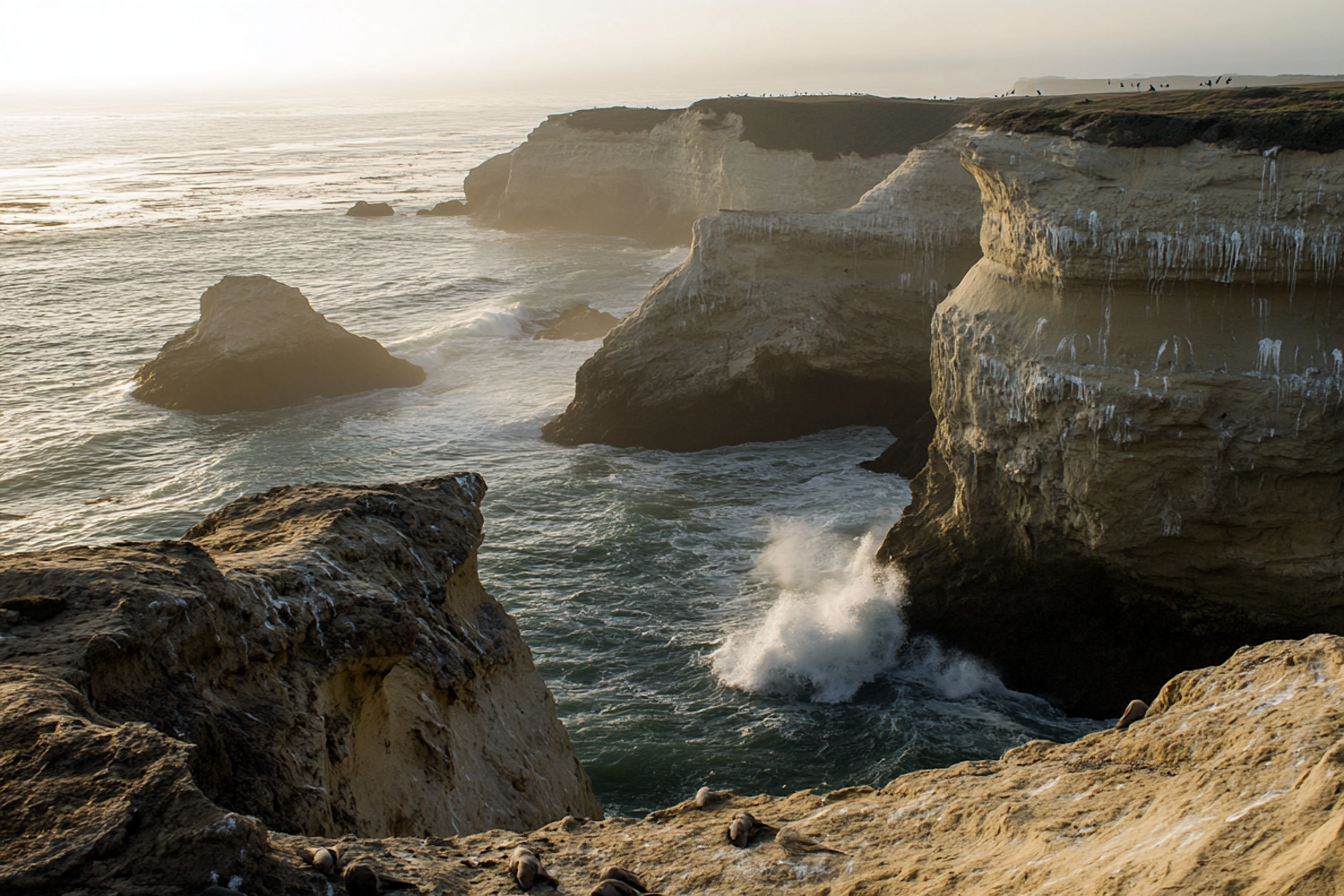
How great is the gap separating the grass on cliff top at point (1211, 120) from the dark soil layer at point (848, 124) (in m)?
25.1

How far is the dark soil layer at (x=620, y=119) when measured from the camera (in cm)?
5484

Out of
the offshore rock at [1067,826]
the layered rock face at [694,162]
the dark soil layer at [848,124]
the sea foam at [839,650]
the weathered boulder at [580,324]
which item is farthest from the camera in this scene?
the layered rock face at [694,162]

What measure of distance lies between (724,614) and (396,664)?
9.58 meters

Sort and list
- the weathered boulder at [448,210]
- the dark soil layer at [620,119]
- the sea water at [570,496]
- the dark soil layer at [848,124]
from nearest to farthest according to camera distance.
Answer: the sea water at [570,496]
the dark soil layer at [848,124]
the dark soil layer at [620,119]
the weathered boulder at [448,210]

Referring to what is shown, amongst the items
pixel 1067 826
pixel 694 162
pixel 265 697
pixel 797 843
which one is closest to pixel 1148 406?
pixel 1067 826

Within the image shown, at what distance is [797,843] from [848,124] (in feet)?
130

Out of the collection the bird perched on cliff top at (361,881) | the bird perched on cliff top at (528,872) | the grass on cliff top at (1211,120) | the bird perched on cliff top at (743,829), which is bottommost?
the bird perched on cliff top at (743,829)

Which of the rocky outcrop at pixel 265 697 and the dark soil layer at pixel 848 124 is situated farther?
the dark soil layer at pixel 848 124

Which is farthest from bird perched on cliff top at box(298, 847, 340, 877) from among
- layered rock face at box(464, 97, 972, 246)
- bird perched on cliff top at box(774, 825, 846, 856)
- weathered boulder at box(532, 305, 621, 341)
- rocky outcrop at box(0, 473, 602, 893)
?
weathered boulder at box(532, 305, 621, 341)

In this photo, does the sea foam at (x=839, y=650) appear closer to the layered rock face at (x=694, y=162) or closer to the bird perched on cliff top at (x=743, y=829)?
the bird perched on cliff top at (x=743, y=829)

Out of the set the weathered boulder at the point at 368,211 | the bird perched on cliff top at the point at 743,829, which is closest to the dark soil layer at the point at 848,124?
the weathered boulder at the point at 368,211

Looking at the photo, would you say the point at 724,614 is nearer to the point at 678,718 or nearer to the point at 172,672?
the point at 678,718

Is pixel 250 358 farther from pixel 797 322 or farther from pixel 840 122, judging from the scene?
pixel 840 122

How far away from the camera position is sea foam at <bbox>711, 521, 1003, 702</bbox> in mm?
15242
